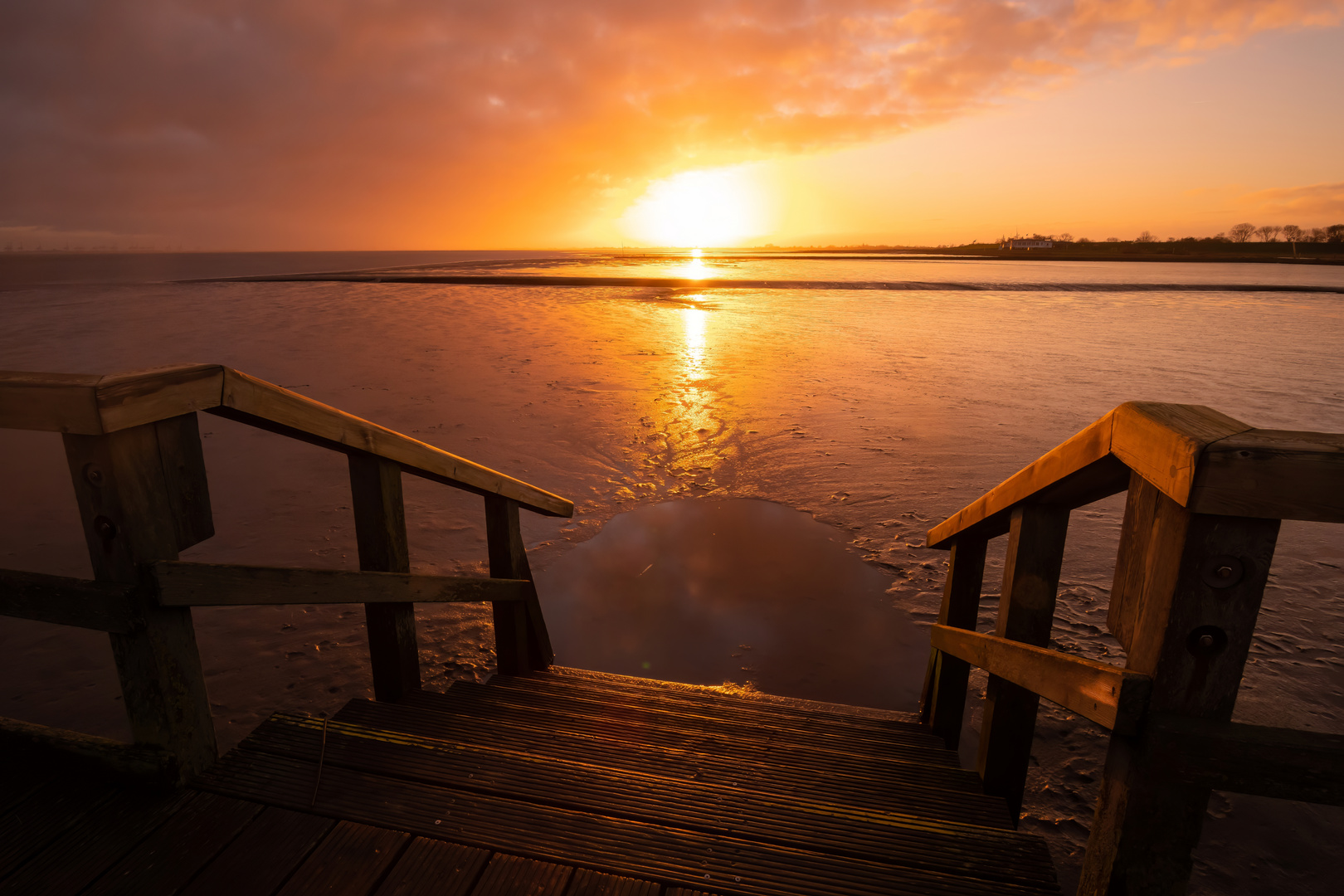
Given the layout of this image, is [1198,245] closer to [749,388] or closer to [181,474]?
[749,388]

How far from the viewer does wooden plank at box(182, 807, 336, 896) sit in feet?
5.01

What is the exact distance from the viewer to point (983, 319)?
2298 centimetres

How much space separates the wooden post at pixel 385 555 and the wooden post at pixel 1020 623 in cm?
219

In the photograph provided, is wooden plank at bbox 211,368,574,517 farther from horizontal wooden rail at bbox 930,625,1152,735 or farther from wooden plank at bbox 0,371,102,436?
horizontal wooden rail at bbox 930,625,1152,735

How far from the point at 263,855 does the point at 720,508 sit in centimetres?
558

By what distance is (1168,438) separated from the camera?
3.73 feet

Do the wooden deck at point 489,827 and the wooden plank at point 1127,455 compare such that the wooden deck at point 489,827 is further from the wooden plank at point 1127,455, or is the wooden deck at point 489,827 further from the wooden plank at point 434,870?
the wooden plank at point 1127,455

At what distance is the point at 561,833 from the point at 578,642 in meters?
3.11

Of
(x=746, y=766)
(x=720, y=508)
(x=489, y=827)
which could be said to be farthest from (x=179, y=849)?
(x=720, y=508)

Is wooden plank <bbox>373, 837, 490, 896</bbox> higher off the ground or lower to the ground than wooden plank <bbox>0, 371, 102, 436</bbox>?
lower

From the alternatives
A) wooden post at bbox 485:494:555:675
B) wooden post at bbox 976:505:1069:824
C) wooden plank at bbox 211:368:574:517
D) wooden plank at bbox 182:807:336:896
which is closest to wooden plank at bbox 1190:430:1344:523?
wooden post at bbox 976:505:1069:824

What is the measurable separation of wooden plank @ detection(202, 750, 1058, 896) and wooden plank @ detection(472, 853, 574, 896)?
3 centimetres

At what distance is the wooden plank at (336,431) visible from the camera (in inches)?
69.3

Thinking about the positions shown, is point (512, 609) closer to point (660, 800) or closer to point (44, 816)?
point (660, 800)
